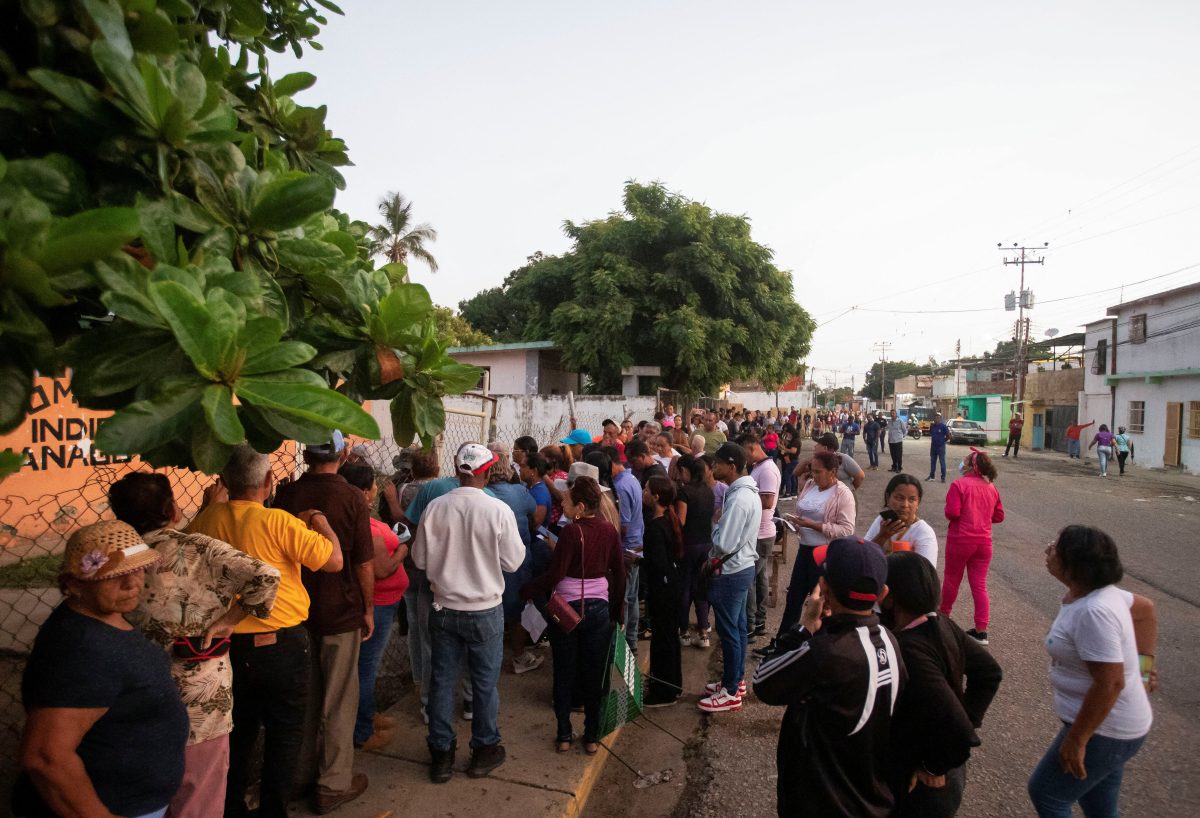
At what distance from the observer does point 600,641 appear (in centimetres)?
413

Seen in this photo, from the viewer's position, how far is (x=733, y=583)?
4.72 meters

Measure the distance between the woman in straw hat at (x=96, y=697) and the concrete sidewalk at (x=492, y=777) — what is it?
1549 mm

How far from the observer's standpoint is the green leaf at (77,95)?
1094 millimetres

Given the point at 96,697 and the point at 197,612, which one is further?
the point at 197,612

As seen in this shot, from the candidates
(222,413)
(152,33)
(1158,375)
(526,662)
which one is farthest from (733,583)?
(1158,375)

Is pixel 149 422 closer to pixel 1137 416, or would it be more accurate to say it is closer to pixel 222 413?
pixel 222 413

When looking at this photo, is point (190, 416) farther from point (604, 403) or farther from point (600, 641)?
point (604, 403)

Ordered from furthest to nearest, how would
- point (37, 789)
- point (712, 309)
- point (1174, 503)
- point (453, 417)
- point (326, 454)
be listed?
point (712, 309)
point (1174, 503)
point (453, 417)
point (326, 454)
point (37, 789)

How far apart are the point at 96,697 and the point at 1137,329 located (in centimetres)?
2991

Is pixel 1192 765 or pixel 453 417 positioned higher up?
pixel 453 417

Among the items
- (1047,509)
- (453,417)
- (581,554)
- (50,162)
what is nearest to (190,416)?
(50,162)

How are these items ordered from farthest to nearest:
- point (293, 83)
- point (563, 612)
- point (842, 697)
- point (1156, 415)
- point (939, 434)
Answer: point (1156, 415) → point (939, 434) → point (563, 612) → point (842, 697) → point (293, 83)

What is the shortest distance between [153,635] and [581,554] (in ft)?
6.96

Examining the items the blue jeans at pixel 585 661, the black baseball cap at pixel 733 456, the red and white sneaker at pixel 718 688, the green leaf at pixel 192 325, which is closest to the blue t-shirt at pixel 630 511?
the black baseball cap at pixel 733 456
